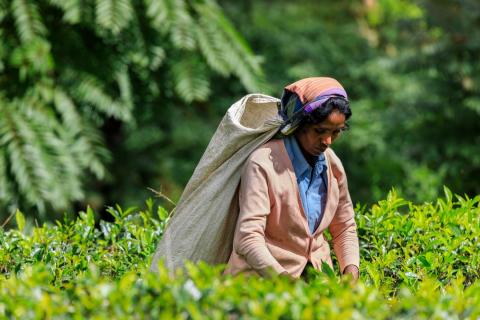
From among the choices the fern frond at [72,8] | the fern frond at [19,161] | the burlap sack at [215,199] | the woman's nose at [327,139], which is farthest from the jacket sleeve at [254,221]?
the fern frond at [72,8]

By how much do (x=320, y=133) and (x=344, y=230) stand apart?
571 mm

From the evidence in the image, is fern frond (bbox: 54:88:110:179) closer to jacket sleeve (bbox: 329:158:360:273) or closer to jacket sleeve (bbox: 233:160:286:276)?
jacket sleeve (bbox: 329:158:360:273)

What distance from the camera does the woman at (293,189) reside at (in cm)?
316

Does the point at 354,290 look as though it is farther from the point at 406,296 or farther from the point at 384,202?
the point at 384,202

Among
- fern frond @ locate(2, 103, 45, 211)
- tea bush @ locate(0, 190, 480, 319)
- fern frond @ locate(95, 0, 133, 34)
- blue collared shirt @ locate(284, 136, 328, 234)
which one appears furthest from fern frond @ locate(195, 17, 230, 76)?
blue collared shirt @ locate(284, 136, 328, 234)

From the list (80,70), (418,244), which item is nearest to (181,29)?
(80,70)

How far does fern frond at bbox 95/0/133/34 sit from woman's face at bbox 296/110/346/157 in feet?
11.6

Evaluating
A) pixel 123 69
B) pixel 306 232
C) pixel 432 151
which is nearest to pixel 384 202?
pixel 306 232

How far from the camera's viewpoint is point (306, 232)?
10.8 feet

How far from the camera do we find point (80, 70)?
7.04 metres

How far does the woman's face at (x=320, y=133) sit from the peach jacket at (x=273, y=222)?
89 millimetres

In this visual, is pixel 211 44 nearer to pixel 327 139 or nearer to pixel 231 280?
pixel 327 139

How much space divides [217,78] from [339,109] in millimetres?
8252

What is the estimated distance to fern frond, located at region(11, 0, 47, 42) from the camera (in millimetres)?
6475
